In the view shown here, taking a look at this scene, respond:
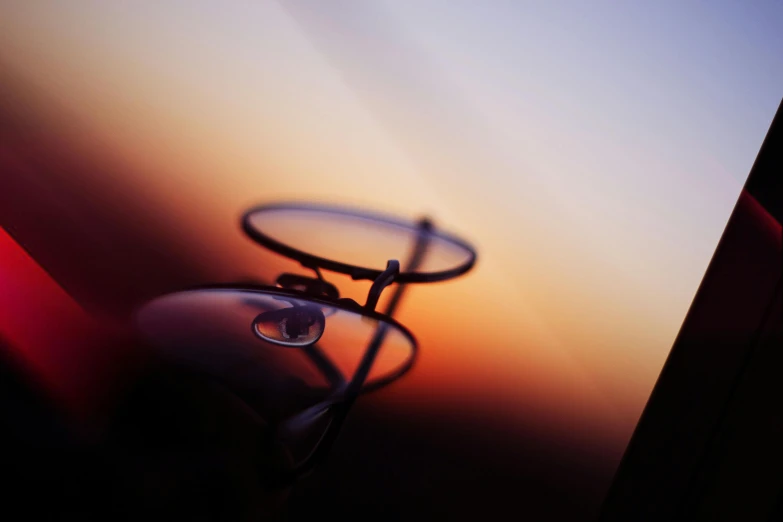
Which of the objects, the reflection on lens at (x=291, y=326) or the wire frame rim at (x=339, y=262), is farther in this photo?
the wire frame rim at (x=339, y=262)

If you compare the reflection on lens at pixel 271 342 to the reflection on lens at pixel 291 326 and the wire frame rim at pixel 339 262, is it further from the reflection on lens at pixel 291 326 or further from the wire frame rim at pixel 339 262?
the wire frame rim at pixel 339 262

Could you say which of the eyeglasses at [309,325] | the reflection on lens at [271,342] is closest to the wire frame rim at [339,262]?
the eyeglasses at [309,325]

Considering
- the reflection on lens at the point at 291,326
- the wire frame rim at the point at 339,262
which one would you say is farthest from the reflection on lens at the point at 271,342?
the wire frame rim at the point at 339,262

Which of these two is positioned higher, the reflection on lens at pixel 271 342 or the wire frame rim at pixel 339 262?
the wire frame rim at pixel 339 262

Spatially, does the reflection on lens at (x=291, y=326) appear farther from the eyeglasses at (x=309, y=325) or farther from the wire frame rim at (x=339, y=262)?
the wire frame rim at (x=339, y=262)

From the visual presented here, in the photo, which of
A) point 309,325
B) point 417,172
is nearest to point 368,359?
point 309,325

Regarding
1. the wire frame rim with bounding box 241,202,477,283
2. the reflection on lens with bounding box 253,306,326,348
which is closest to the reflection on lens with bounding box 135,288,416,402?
the reflection on lens with bounding box 253,306,326,348

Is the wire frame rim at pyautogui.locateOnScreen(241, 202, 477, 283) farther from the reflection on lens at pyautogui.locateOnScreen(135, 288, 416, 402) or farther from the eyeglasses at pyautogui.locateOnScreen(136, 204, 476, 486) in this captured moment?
the reflection on lens at pyautogui.locateOnScreen(135, 288, 416, 402)

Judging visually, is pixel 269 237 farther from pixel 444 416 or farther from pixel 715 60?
pixel 715 60
